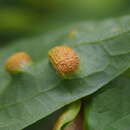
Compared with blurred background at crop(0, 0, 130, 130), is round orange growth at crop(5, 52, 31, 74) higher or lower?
higher

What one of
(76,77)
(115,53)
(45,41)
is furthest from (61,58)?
(45,41)

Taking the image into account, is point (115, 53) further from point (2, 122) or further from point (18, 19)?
point (18, 19)

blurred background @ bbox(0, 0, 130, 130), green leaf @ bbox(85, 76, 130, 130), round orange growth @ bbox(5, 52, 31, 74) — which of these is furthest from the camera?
blurred background @ bbox(0, 0, 130, 130)

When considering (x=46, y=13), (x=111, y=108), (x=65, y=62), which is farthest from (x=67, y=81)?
(x=46, y=13)

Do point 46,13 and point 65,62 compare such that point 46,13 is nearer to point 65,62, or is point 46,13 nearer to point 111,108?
point 65,62

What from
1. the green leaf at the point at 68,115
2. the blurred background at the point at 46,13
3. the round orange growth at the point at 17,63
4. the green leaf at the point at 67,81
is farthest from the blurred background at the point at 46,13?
the green leaf at the point at 68,115

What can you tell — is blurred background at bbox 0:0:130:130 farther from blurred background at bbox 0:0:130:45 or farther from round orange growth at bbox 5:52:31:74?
round orange growth at bbox 5:52:31:74

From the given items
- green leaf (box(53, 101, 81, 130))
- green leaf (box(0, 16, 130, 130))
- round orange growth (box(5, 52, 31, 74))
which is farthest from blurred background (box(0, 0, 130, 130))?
green leaf (box(53, 101, 81, 130))
